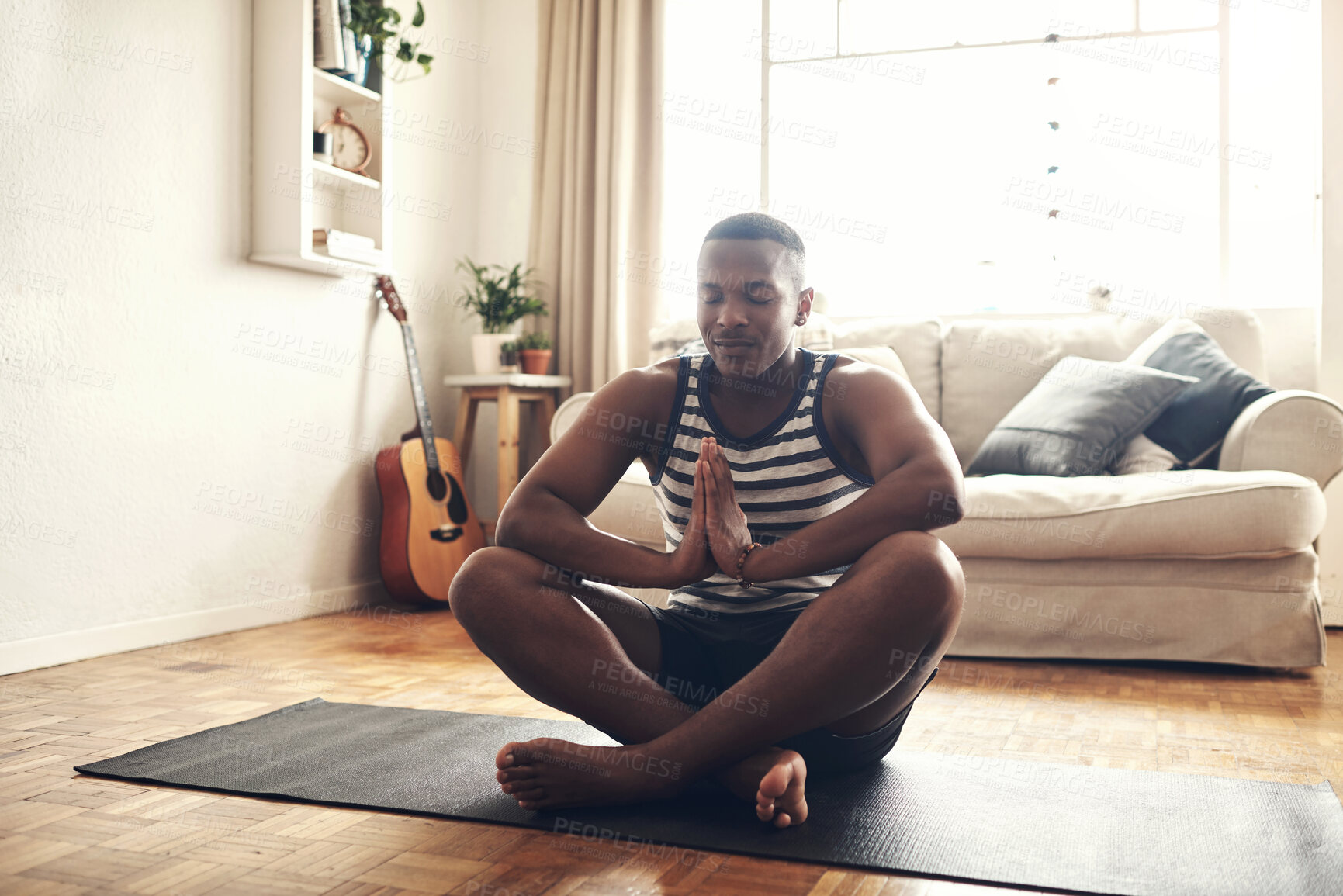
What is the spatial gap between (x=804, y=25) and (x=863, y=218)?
2.53ft

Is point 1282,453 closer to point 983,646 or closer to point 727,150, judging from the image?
point 983,646

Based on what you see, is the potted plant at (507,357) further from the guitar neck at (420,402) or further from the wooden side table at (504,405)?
the guitar neck at (420,402)

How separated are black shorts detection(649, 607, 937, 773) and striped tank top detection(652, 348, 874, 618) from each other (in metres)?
0.04

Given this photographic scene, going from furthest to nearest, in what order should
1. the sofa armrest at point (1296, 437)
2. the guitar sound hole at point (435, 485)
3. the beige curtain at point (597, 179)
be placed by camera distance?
→ the beige curtain at point (597, 179) < the guitar sound hole at point (435, 485) < the sofa armrest at point (1296, 437)

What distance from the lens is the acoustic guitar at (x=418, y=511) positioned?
3.37 m

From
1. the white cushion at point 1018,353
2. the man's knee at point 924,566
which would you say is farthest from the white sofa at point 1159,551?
the man's knee at point 924,566

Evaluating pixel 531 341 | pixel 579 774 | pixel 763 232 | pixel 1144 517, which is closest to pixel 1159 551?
pixel 1144 517

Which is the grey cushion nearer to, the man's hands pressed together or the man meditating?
the man meditating

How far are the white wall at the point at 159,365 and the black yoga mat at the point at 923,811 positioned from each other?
1030 mm

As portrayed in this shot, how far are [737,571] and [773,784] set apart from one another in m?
0.25

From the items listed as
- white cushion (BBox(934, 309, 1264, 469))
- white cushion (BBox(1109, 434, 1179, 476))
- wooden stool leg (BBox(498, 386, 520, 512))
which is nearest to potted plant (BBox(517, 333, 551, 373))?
wooden stool leg (BBox(498, 386, 520, 512))

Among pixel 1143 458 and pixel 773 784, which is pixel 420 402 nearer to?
pixel 1143 458

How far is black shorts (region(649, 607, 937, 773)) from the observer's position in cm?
151

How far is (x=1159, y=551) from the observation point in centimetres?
248
